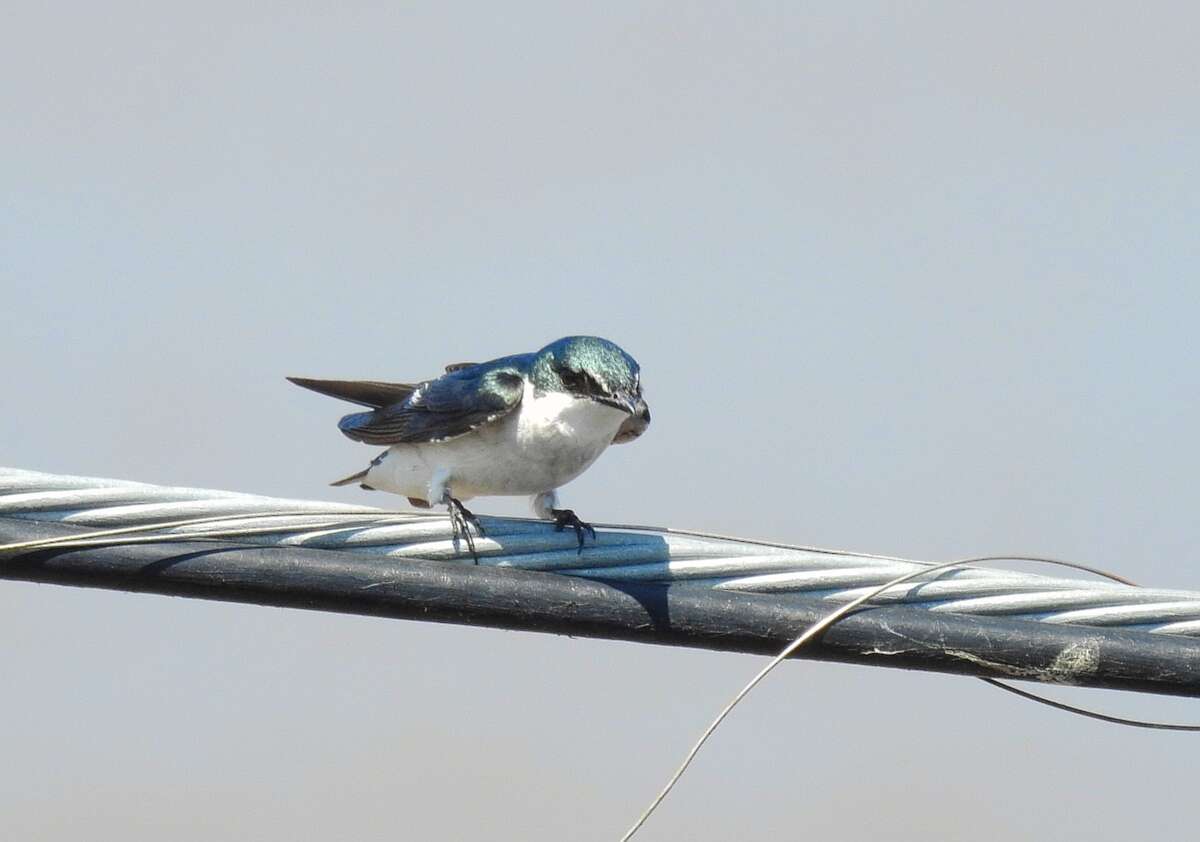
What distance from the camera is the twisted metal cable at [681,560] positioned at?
301 cm

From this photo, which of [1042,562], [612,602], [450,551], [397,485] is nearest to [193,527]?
[450,551]

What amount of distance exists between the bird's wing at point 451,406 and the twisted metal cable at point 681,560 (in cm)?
158

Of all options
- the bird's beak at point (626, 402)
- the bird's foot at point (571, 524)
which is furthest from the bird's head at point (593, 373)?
the bird's foot at point (571, 524)

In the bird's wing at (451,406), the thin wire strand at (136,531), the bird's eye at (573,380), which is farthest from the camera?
the bird's wing at (451,406)

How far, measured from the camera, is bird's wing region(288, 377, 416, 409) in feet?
17.3

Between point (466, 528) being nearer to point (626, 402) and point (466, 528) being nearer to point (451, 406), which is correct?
point (626, 402)

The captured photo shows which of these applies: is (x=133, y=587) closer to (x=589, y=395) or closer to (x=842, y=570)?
(x=842, y=570)

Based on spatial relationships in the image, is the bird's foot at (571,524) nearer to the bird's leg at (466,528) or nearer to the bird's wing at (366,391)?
the bird's leg at (466,528)

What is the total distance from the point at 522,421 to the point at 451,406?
262 millimetres

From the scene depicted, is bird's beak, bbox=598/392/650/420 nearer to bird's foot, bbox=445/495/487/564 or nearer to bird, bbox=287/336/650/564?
bird, bbox=287/336/650/564

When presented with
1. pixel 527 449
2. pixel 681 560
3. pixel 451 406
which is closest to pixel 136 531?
pixel 681 560

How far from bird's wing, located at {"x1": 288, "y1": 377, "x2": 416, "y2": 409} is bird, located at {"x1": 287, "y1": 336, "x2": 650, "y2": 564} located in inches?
→ 3.5

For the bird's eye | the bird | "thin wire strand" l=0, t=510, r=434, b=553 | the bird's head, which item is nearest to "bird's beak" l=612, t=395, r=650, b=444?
the bird

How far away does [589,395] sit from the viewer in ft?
15.2
